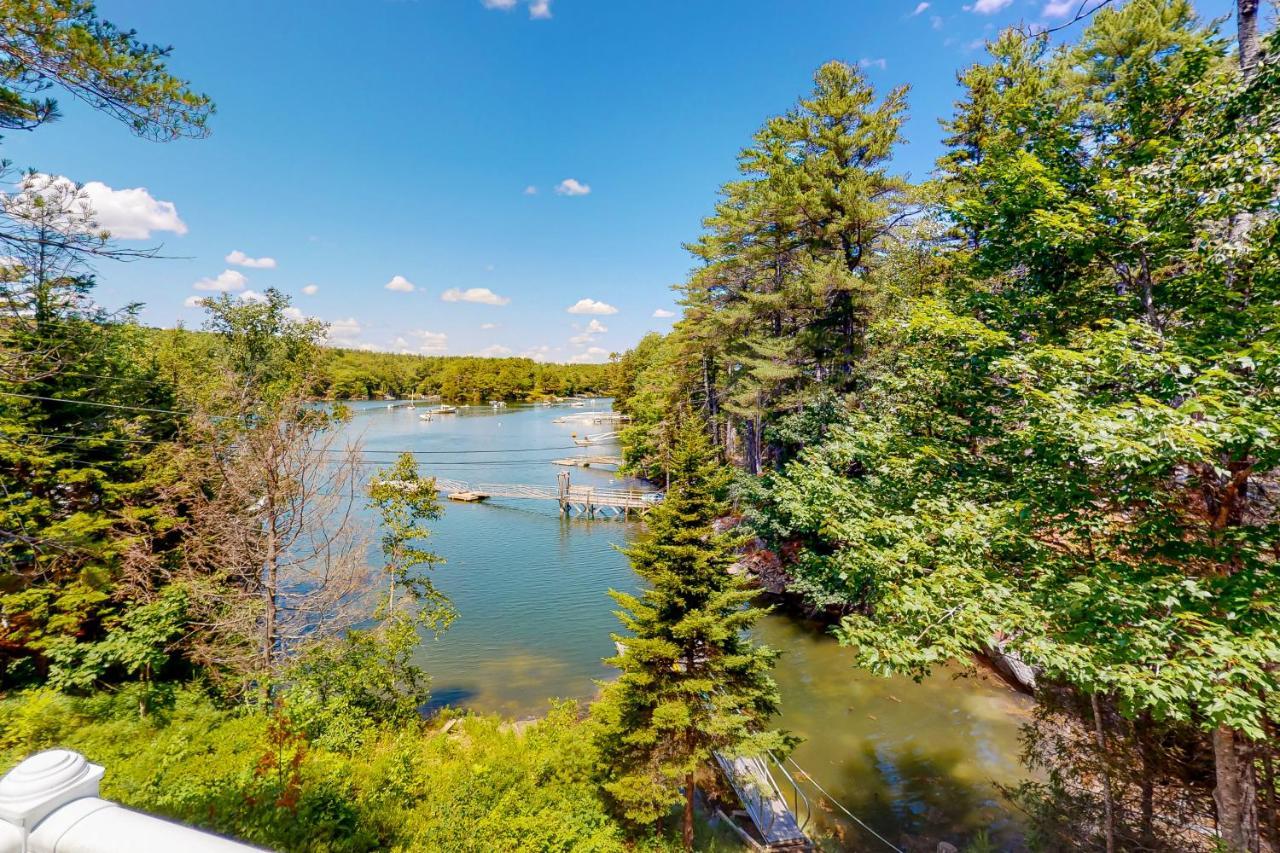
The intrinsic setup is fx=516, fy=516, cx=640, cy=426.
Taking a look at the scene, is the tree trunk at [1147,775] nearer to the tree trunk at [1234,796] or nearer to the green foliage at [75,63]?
the tree trunk at [1234,796]

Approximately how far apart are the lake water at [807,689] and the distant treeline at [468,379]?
83606 mm

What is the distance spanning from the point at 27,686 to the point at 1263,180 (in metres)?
17.4

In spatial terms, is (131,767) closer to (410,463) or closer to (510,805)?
(510,805)

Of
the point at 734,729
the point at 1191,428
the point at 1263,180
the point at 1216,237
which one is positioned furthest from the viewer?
the point at 734,729

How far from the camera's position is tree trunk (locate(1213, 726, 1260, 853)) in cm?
524

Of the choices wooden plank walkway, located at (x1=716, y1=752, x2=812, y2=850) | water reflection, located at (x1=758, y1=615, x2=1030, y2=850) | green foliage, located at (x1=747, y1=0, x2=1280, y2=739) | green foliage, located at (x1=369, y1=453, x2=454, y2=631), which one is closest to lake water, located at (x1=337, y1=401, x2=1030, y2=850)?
water reflection, located at (x1=758, y1=615, x2=1030, y2=850)

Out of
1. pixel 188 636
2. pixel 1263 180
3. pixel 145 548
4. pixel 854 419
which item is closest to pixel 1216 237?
pixel 1263 180

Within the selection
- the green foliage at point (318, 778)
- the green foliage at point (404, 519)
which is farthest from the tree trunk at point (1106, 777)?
the green foliage at point (404, 519)

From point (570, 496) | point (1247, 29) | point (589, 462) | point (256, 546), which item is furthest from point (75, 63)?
point (589, 462)

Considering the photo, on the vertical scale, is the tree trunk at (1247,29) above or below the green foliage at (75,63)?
above

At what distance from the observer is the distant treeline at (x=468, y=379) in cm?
10750

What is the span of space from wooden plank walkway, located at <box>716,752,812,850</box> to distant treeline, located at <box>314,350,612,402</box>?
9858 centimetres

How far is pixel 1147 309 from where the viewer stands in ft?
19.6

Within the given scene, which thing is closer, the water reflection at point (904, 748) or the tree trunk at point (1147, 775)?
the tree trunk at point (1147, 775)
